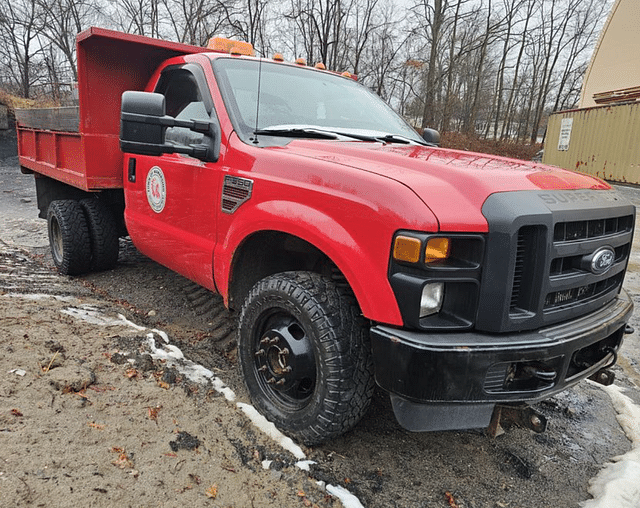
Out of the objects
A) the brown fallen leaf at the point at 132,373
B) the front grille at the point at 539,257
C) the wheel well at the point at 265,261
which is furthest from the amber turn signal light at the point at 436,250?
the brown fallen leaf at the point at 132,373

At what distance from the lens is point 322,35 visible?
28.4 metres

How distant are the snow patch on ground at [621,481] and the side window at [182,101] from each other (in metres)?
2.87

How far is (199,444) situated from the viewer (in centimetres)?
236

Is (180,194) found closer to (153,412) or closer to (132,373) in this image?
(132,373)

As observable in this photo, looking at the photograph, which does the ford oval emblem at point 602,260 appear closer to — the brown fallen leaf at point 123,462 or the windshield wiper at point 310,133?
the windshield wiper at point 310,133

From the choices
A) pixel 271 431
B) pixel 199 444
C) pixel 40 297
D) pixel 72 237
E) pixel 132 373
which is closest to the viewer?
pixel 199 444

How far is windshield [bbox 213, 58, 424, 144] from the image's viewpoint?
3.04 meters

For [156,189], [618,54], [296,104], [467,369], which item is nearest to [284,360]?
[467,369]

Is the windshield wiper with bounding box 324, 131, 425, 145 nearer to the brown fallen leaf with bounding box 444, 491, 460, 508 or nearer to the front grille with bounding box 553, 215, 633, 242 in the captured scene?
the front grille with bounding box 553, 215, 633, 242

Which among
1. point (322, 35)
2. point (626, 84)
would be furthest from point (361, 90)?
point (322, 35)

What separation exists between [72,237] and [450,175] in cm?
395

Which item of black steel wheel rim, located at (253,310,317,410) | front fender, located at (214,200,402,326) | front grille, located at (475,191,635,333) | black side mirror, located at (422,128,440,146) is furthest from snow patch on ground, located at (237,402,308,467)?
black side mirror, located at (422,128,440,146)

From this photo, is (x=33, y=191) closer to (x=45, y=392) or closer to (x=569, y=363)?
(x=45, y=392)

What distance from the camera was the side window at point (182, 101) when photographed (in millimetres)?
3250
